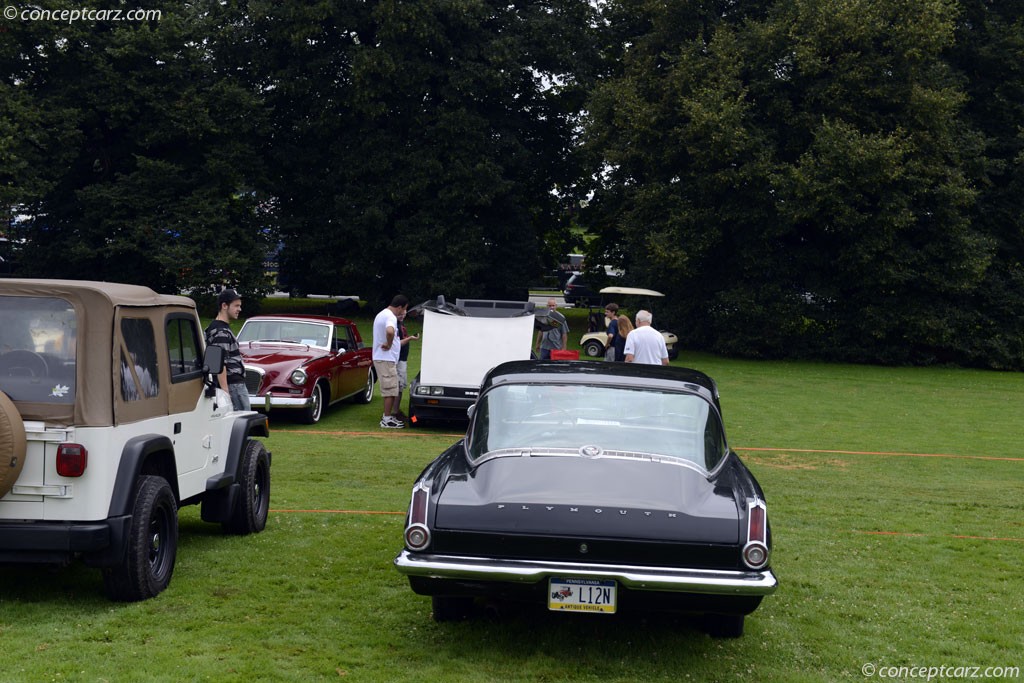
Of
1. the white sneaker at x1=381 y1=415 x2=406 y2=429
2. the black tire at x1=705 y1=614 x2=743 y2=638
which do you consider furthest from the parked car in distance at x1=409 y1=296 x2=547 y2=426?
the black tire at x1=705 y1=614 x2=743 y2=638

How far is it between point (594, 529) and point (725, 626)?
1212mm

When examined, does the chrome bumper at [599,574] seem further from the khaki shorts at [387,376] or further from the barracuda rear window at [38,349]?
the khaki shorts at [387,376]

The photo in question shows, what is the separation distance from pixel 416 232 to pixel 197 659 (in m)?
34.0

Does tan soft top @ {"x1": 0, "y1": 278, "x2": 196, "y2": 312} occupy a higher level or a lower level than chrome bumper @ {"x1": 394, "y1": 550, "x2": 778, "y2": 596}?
higher

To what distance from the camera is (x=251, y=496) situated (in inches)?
313

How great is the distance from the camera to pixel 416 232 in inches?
1517

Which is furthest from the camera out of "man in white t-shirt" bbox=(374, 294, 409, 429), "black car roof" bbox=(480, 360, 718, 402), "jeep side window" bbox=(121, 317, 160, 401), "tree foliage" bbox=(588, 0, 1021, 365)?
"tree foliage" bbox=(588, 0, 1021, 365)

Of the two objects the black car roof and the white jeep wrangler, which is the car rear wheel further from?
the white jeep wrangler

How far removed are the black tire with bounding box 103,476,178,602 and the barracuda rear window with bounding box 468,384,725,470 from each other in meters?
1.94

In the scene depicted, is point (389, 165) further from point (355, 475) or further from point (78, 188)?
point (355, 475)

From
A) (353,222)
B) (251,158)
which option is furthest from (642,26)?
(251,158)

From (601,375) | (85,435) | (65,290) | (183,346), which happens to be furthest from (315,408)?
(85,435)

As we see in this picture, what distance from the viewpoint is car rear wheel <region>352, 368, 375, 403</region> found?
18.5m

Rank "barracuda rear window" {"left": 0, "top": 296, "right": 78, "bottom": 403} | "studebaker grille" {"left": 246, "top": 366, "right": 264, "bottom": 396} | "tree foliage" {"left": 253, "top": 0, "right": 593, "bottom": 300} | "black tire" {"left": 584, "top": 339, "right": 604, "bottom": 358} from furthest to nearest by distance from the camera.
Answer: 1. "tree foliage" {"left": 253, "top": 0, "right": 593, "bottom": 300}
2. "black tire" {"left": 584, "top": 339, "right": 604, "bottom": 358}
3. "studebaker grille" {"left": 246, "top": 366, "right": 264, "bottom": 396}
4. "barracuda rear window" {"left": 0, "top": 296, "right": 78, "bottom": 403}
